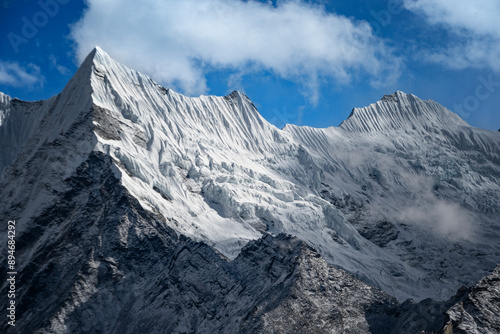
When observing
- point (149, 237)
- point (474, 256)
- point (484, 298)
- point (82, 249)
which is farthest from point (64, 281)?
point (474, 256)

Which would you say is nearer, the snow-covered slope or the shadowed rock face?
the shadowed rock face

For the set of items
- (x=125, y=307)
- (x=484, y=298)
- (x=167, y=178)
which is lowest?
(x=125, y=307)

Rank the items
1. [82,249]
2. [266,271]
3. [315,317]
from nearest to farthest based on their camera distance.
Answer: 1. [315,317]
2. [266,271]
3. [82,249]

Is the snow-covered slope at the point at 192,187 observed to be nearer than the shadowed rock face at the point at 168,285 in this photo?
No

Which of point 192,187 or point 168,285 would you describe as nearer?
point 168,285

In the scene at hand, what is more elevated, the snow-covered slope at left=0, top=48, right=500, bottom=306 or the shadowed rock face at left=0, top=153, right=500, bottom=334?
the snow-covered slope at left=0, top=48, right=500, bottom=306

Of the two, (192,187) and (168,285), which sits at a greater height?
(192,187)

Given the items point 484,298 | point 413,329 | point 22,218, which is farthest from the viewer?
point 22,218

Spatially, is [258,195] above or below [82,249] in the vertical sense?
above

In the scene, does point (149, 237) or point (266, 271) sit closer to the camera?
point (266, 271)

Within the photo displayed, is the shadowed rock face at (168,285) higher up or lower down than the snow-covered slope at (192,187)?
lower down

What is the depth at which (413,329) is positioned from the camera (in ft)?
233

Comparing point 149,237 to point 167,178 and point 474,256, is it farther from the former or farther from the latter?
point 474,256

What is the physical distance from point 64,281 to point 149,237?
63.5 feet
